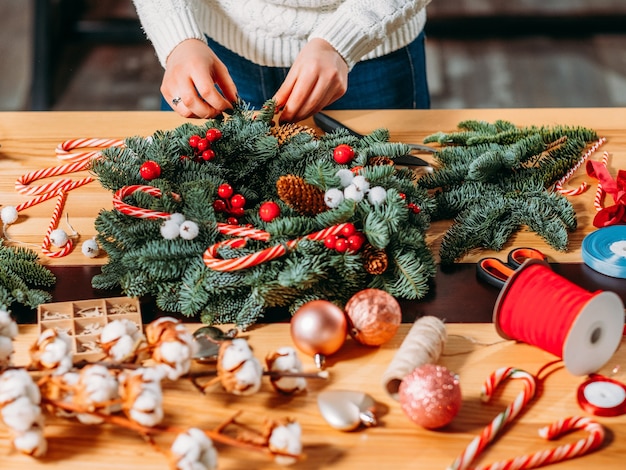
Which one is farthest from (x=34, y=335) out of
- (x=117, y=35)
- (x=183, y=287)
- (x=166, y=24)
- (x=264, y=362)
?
(x=117, y=35)

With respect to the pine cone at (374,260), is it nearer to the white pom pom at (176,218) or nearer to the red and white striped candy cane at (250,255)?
the red and white striped candy cane at (250,255)

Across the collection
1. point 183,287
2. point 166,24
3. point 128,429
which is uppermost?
point 166,24

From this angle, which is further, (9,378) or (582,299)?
(582,299)

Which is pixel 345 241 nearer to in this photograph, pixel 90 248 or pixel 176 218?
pixel 176 218

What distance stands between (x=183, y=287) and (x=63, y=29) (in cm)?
250

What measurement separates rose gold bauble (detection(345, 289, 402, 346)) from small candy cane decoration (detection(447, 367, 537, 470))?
0.44 feet

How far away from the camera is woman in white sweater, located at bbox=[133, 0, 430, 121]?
1294 millimetres

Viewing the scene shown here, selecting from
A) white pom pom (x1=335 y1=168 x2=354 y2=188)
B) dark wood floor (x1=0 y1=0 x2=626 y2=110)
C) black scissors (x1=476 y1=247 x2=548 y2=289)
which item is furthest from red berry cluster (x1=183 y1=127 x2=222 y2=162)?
dark wood floor (x1=0 y1=0 x2=626 y2=110)

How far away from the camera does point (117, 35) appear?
3.21 meters

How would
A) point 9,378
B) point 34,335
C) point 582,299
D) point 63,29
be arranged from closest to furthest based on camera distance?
point 9,378, point 582,299, point 34,335, point 63,29

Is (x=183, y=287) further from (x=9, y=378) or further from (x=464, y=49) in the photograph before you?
(x=464, y=49)

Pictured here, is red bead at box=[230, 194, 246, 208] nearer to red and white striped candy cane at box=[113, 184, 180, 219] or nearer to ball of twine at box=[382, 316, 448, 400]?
red and white striped candy cane at box=[113, 184, 180, 219]

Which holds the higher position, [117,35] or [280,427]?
[117,35]

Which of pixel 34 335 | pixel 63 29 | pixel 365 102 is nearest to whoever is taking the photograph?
pixel 34 335
